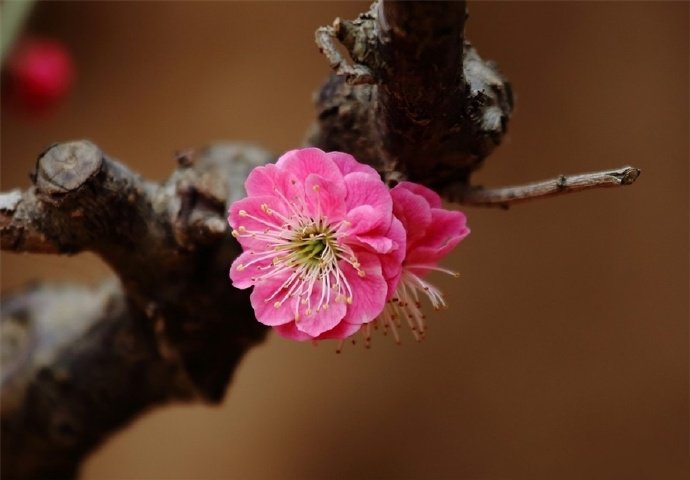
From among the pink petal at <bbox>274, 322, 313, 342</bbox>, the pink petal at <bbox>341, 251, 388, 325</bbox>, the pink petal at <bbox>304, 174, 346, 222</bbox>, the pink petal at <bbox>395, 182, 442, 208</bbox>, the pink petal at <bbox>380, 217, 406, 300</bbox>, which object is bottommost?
the pink petal at <bbox>274, 322, 313, 342</bbox>

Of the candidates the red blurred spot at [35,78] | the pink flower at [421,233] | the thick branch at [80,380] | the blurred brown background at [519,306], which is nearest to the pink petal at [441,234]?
the pink flower at [421,233]

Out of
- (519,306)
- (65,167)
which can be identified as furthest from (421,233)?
(519,306)

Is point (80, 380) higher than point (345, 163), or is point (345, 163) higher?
point (345, 163)

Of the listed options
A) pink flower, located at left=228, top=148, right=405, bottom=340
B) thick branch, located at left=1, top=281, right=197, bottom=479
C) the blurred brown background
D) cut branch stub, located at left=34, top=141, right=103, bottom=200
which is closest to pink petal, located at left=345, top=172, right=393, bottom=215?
pink flower, located at left=228, top=148, right=405, bottom=340

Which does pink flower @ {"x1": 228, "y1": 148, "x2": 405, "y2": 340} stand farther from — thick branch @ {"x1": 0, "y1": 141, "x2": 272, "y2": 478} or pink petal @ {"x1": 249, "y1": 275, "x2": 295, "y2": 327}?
thick branch @ {"x1": 0, "y1": 141, "x2": 272, "y2": 478}

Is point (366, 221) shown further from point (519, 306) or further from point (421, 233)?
point (519, 306)
